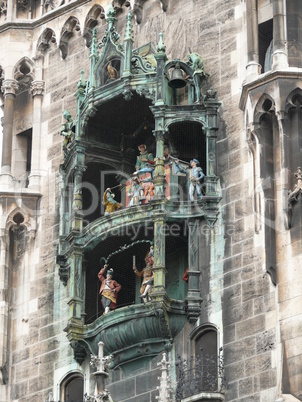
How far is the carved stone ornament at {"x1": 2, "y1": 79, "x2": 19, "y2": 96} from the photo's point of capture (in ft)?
119

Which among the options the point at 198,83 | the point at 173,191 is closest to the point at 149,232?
the point at 173,191

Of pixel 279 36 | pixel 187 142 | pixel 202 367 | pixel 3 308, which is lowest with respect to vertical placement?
pixel 202 367

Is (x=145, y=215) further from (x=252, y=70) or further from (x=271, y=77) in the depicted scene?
(x=271, y=77)

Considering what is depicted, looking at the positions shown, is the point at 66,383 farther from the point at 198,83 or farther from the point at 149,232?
the point at 198,83

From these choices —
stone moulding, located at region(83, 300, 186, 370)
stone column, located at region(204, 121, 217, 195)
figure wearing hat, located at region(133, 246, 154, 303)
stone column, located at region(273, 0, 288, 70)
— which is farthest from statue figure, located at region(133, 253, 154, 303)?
stone column, located at region(273, 0, 288, 70)

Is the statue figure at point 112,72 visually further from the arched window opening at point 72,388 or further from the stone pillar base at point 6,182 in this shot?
the arched window opening at point 72,388

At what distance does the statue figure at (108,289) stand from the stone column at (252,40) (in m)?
4.53

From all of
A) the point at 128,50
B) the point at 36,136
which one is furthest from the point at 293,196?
the point at 36,136

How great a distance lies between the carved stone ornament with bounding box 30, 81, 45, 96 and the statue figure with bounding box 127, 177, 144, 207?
3.94 m

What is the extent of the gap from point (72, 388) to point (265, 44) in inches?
290

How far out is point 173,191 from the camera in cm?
3288

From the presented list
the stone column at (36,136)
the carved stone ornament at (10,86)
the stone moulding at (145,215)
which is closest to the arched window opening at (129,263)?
the stone moulding at (145,215)

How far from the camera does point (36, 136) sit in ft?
118

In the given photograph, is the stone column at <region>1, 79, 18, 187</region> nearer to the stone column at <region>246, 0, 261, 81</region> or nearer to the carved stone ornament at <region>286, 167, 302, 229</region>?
the stone column at <region>246, 0, 261, 81</region>
